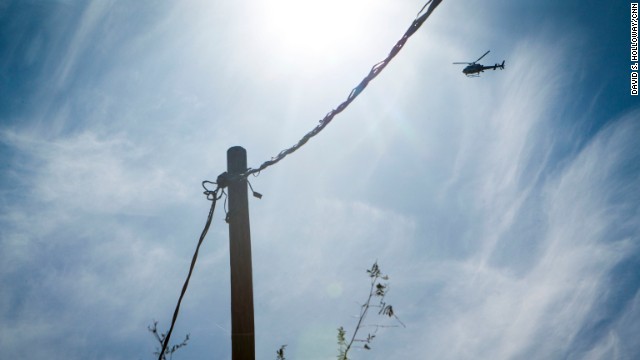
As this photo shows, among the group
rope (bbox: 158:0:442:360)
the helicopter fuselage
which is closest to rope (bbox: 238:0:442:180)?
rope (bbox: 158:0:442:360)

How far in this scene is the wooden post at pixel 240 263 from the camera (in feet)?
12.4

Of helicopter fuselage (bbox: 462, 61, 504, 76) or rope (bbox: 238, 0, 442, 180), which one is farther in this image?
helicopter fuselage (bbox: 462, 61, 504, 76)

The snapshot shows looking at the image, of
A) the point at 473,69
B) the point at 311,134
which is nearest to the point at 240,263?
the point at 311,134

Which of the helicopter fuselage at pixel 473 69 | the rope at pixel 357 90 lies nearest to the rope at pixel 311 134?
the rope at pixel 357 90

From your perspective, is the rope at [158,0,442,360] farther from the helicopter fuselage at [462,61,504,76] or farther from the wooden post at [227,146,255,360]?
the helicopter fuselage at [462,61,504,76]

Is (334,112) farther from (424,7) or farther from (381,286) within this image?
(381,286)

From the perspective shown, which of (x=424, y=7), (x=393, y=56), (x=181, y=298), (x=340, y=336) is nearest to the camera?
(x=424, y=7)

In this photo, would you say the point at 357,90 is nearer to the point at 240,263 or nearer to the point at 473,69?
the point at 240,263

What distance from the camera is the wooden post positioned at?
3781 millimetres

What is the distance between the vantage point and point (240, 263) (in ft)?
13.4

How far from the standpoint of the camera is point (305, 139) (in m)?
Result: 4.30

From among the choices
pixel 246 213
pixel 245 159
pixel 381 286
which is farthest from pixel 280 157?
pixel 381 286

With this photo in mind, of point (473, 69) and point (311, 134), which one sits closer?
point (311, 134)

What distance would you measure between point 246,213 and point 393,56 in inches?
88.5
